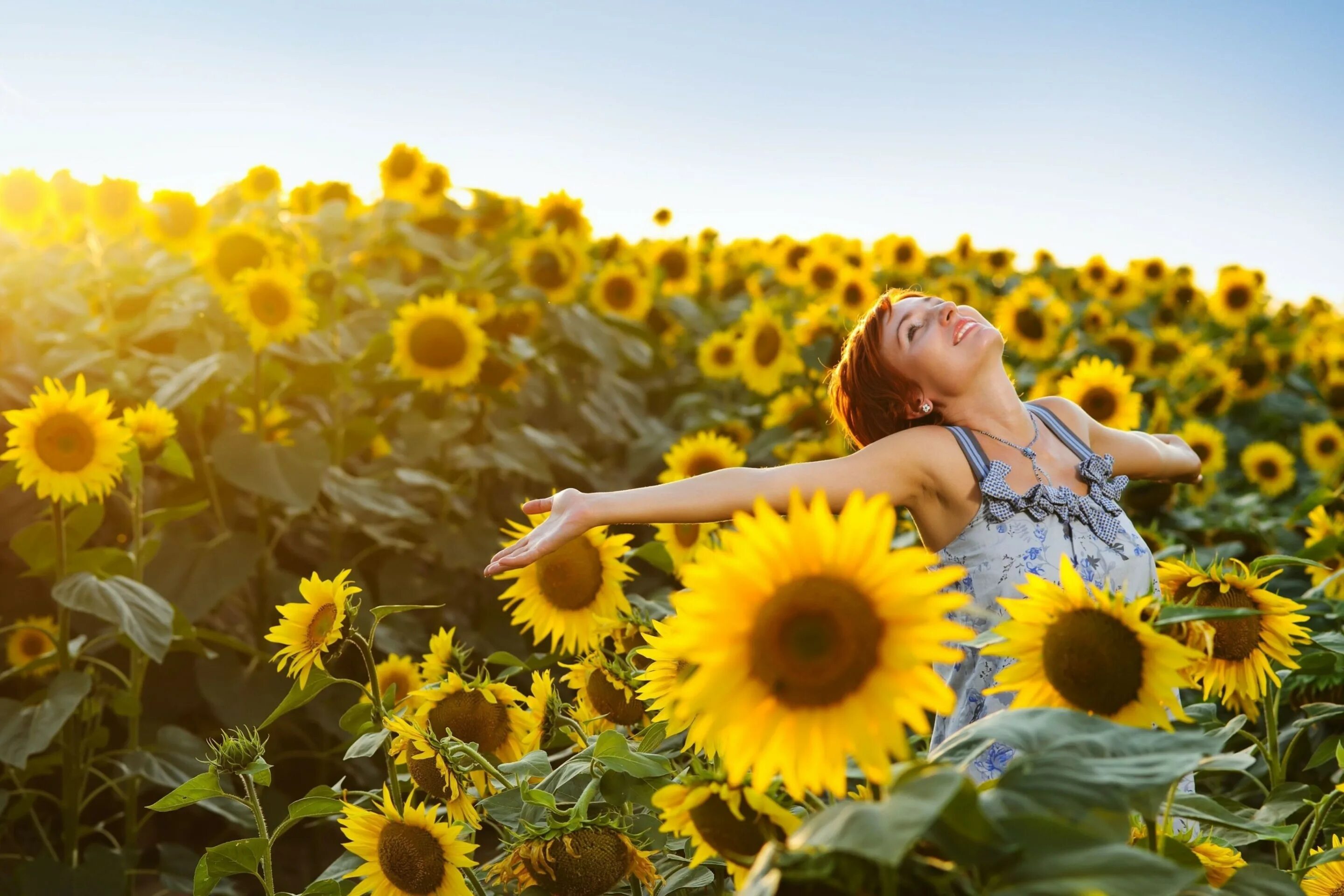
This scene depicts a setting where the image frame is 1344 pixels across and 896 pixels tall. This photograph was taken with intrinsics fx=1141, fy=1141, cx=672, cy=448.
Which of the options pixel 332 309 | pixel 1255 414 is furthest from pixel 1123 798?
pixel 1255 414

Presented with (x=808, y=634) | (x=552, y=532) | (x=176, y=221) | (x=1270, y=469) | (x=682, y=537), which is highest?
(x=176, y=221)

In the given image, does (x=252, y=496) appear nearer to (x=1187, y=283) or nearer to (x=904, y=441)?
(x=904, y=441)

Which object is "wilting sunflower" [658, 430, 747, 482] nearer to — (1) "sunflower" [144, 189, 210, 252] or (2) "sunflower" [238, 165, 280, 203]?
(1) "sunflower" [144, 189, 210, 252]

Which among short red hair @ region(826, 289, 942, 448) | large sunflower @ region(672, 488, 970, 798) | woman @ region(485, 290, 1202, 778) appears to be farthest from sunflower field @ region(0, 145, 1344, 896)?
short red hair @ region(826, 289, 942, 448)

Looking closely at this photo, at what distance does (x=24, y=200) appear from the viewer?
216 inches

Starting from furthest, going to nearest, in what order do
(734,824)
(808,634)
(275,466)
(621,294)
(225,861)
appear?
(621,294) → (275,466) → (225,861) → (734,824) → (808,634)

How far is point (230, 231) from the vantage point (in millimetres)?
3928

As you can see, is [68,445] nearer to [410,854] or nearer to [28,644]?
[28,644]

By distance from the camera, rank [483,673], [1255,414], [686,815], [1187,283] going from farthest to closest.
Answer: [1187,283] → [1255,414] → [483,673] → [686,815]

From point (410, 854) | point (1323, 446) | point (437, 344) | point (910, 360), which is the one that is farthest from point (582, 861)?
point (1323, 446)

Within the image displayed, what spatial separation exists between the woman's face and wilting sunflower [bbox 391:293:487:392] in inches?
87.9

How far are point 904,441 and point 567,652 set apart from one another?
0.77 meters

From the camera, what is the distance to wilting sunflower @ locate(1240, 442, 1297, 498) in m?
5.29

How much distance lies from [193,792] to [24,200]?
502 centimetres
